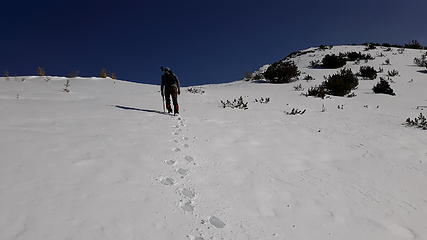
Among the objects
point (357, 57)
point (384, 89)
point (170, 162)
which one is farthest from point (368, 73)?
point (170, 162)

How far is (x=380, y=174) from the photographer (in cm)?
432

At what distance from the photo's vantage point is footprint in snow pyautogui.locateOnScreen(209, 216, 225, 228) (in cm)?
297

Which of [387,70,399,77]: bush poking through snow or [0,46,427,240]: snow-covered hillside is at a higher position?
[387,70,399,77]: bush poking through snow

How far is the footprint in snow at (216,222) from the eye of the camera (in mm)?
2971

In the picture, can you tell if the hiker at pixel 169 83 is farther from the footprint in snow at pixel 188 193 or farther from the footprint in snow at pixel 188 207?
the footprint in snow at pixel 188 207

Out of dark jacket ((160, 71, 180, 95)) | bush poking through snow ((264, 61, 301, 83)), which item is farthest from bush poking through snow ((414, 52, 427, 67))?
dark jacket ((160, 71, 180, 95))

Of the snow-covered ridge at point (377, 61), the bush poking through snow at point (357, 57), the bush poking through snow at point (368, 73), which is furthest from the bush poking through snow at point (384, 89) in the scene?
the bush poking through snow at point (357, 57)

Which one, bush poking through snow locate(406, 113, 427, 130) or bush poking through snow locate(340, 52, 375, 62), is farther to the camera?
bush poking through snow locate(340, 52, 375, 62)

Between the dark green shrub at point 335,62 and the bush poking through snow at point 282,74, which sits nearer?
the bush poking through snow at point 282,74

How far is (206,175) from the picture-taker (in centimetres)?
408

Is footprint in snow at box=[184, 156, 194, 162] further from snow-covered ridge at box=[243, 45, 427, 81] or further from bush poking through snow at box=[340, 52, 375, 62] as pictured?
bush poking through snow at box=[340, 52, 375, 62]

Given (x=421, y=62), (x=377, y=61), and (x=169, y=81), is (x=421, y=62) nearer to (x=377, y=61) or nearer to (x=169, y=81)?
(x=377, y=61)

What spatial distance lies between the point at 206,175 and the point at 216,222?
1095 mm

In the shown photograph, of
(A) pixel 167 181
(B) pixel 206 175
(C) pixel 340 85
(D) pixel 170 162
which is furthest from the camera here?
(C) pixel 340 85
